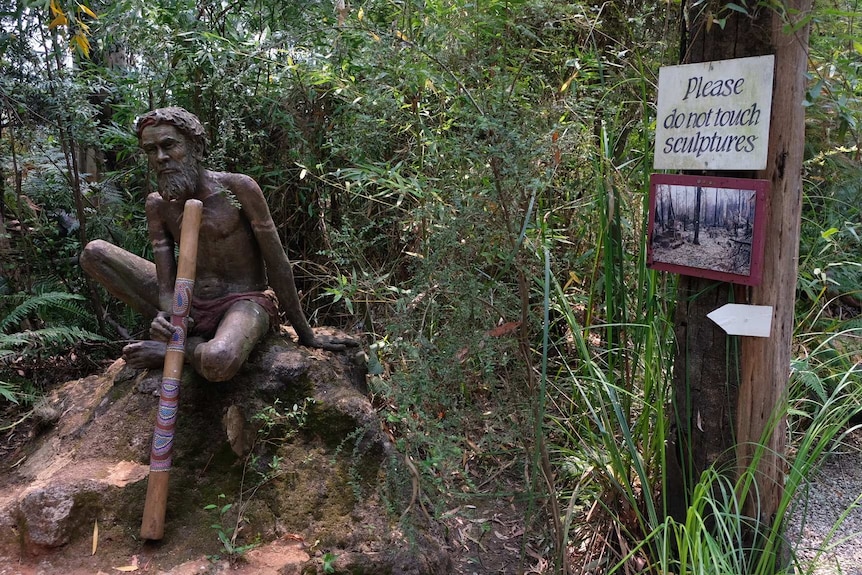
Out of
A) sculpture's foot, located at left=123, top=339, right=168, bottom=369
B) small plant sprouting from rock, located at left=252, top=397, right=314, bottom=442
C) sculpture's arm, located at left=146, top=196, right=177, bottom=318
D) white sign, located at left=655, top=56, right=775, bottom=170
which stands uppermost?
white sign, located at left=655, top=56, right=775, bottom=170

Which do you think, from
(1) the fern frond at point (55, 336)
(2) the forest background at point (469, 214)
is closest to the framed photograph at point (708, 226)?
(2) the forest background at point (469, 214)

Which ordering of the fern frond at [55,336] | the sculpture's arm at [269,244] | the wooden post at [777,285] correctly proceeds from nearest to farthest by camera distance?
the wooden post at [777,285]
the sculpture's arm at [269,244]
the fern frond at [55,336]

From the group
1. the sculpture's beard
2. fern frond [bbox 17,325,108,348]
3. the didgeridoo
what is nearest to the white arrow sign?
the didgeridoo

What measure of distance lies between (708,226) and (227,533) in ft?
6.29

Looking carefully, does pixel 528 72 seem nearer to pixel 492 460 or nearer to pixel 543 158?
pixel 543 158

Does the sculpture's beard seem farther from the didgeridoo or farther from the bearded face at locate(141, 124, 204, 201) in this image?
the didgeridoo

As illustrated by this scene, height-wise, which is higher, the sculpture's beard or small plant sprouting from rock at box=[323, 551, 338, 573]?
the sculpture's beard

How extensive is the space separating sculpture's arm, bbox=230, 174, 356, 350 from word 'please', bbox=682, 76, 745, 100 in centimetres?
162

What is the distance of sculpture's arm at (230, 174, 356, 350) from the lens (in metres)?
2.72

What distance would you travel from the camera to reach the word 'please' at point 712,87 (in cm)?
193

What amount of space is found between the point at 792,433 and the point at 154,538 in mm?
2884

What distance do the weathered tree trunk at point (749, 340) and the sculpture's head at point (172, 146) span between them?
181 centimetres

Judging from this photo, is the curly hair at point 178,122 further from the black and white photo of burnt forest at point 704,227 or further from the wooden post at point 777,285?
the wooden post at point 777,285

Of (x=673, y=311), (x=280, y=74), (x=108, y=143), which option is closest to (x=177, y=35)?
(x=280, y=74)
